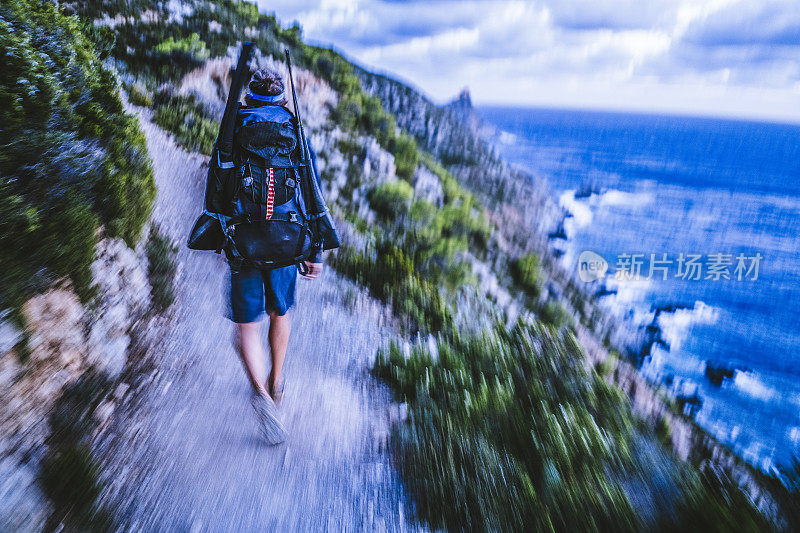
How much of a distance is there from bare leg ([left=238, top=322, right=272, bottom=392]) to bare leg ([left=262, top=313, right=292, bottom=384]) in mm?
115

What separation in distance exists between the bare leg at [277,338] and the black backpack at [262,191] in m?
0.46

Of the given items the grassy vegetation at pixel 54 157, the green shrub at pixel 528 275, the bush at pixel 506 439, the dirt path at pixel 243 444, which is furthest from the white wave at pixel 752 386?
the grassy vegetation at pixel 54 157

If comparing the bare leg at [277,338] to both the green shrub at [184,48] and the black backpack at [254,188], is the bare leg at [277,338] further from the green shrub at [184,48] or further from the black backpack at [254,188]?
the green shrub at [184,48]

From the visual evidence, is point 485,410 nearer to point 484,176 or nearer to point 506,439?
point 506,439

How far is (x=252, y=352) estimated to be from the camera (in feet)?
8.60

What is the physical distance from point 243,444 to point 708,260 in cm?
2866

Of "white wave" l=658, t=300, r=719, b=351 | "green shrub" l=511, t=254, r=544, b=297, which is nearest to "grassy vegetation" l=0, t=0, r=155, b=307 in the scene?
"green shrub" l=511, t=254, r=544, b=297

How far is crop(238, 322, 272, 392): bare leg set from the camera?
2572 mm

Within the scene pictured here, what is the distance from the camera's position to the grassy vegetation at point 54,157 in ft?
7.66

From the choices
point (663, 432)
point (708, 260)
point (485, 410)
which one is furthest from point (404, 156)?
point (708, 260)

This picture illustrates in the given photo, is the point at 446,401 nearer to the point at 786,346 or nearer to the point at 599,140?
the point at 786,346

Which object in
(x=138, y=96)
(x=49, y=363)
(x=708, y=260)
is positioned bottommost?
(x=708, y=260)

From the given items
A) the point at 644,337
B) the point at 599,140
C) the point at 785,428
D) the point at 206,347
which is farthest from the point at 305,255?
the point at 599,140

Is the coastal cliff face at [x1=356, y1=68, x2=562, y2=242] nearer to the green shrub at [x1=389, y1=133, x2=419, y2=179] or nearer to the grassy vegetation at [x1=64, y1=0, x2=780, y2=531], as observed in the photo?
the green shrub at [x1=389, y1=133, x2=419, y2=179]
